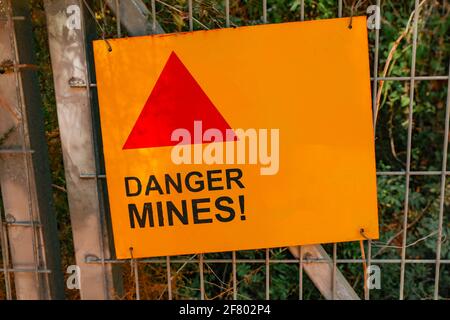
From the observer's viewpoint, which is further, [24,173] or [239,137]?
[24,173]

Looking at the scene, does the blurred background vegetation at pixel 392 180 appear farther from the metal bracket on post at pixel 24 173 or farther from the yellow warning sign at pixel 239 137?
the yellow warning sign at pixel 239 137

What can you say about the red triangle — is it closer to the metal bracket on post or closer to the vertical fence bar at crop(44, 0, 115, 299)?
the vertical fence bar at crop(44, 0, 115, 299)

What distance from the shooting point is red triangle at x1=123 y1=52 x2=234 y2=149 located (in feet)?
5.23

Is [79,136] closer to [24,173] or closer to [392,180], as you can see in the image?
[24,173]

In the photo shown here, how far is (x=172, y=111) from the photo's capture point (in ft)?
5.31

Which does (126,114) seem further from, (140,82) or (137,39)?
(137,39)

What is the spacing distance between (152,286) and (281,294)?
74 cm

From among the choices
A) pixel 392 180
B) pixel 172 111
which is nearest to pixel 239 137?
pixel 172 111

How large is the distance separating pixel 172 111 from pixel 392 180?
4.99 ft

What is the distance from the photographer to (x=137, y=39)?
5.17 ft

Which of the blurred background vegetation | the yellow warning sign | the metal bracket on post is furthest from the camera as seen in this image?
the blurred background vegetation

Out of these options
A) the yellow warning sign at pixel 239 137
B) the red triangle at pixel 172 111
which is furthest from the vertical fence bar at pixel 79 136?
the red triangle at pixel 172 111

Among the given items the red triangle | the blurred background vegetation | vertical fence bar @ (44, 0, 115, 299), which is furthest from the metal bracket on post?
the red triangle
